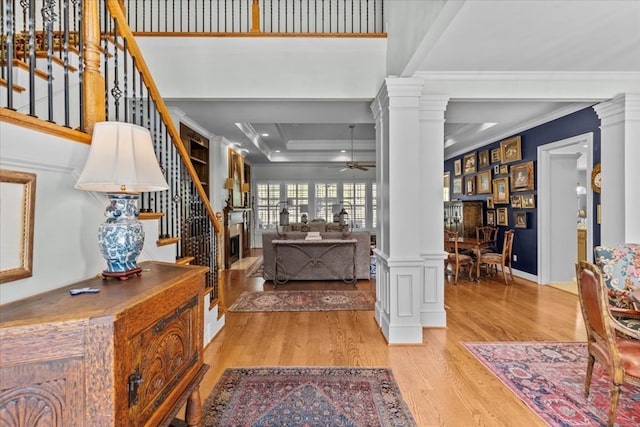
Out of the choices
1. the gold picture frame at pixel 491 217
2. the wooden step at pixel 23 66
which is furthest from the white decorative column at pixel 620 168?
the wooden step at pixel 23 66

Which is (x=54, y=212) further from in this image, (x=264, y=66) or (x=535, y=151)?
(x=535, y=151)

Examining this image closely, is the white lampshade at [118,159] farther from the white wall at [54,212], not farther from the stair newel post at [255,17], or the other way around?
the stair newel post at [255,17]

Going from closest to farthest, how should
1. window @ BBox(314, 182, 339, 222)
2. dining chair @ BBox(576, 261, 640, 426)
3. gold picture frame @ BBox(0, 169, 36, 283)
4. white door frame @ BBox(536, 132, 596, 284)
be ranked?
1. gold picture frame @ BBox(0, 169, 36, 283)
2. dining chair @ BBox(576, 261, 640, 426)
3. white door frame @ BBox(536, 132, 596, 284)
4. window @ BBox(314, 182, 339, 222)

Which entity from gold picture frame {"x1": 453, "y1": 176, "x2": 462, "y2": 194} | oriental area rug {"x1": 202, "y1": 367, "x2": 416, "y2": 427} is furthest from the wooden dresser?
gold picture frame {"x1": 453, "y1": 176, "x2": 462, "y2": 194}

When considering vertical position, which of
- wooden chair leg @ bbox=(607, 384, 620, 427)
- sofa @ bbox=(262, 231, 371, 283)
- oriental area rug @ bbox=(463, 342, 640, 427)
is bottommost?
oriental area rug @ bbox=(463, 342, 640, 427)

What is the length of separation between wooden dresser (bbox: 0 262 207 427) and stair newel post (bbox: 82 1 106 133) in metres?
0.84

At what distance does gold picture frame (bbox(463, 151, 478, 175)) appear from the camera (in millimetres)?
7318

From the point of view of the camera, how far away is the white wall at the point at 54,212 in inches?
41.9

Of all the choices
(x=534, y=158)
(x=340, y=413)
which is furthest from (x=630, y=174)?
(x=340, y=413)

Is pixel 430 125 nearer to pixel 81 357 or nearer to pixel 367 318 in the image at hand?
pixel 367 318

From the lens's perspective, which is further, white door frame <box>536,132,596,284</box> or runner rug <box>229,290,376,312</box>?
white door frame <box>536,132,596,284</box>

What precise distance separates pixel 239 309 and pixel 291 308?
0.66m

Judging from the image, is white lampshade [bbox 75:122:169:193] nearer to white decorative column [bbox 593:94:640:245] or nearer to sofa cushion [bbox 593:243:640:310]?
sofa cushion [bbox 593:243:640:310]

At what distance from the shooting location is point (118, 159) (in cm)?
123
